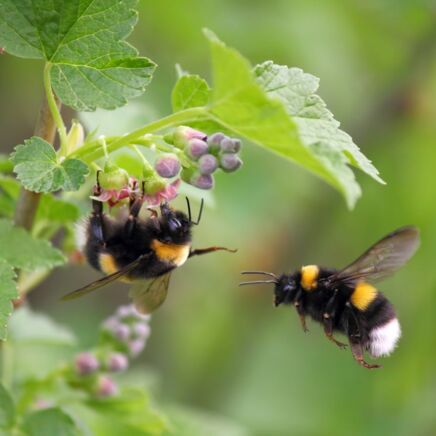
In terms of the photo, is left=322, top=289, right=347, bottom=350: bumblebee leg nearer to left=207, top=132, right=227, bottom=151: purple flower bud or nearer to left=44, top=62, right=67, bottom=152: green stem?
left=207, top=132, right=227, bottom=151: purple flower bud

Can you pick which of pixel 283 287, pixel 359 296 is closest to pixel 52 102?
pixel 283 287

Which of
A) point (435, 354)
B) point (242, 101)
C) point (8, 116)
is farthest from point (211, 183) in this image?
point (8, 116)

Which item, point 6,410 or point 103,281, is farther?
point 6,410

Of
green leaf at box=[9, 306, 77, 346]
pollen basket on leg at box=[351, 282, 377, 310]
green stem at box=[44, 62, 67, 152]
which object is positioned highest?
green stem at box=[44, 62, 67, 152]

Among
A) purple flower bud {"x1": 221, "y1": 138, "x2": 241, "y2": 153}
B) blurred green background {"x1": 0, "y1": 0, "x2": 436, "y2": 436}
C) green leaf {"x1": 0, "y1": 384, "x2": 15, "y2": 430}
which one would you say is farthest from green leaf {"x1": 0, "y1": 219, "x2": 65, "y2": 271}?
blurred green background {"x1": 0, "y1": 0, "x2": 436, "y2": 436}

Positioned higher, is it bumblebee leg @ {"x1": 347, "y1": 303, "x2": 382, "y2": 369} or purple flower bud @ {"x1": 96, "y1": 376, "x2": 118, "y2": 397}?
bumblebee leg @ {"x1": 347, "y1": 303, "x2": 382, "y2": 369}

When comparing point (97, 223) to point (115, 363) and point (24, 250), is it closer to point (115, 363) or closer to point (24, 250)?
point (24, 250)

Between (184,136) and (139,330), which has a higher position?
Result: (184,136)

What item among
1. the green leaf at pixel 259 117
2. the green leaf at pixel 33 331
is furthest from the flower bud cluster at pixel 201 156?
the green leaf at pixel 33 331

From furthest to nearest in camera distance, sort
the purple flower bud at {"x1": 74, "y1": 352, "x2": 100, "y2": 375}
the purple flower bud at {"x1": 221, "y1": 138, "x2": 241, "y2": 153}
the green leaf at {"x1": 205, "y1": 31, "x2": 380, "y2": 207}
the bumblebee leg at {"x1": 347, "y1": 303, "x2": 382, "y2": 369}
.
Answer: the purple flower bud at {"x1": 74, "y1": 352, "x2": 100, "y2": 375} < the bumblebee leg at {"x1": 347, "y1": 303, "x2": 382, "y2": 369} < the purple flower bud at {"x1": 221, "y1": 138, "x2": 241, "y2": 153} < the green leaf at {"x1": 205, "y1": 31, "x2": 380, "y2": 207}
